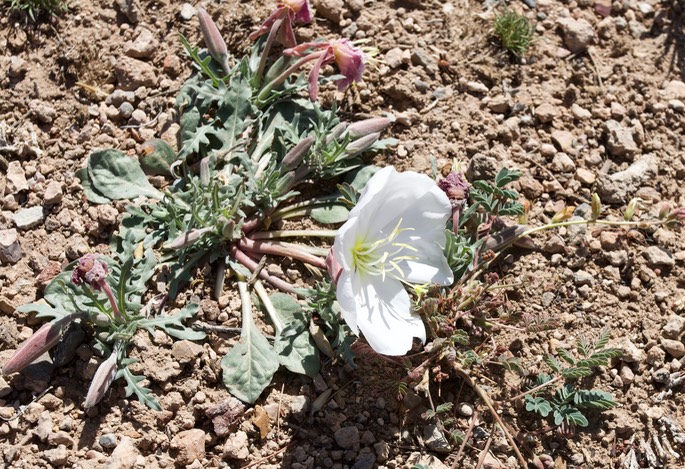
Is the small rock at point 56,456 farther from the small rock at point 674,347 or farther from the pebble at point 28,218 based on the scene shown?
the small rock at point 674,347

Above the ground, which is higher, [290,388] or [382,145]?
[382,145]

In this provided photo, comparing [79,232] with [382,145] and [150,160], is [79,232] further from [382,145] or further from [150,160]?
[382,145]

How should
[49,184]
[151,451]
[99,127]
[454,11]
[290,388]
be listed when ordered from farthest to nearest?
[454,11]
[99,127]
[49,184]
[290,388]
[151,451]

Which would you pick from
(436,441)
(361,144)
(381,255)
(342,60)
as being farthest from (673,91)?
(436,441)

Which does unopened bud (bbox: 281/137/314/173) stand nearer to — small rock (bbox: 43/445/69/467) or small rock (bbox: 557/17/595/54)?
small rock (bbox: 43/445/69/467)

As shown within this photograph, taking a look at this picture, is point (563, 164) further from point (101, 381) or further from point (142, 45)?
point (101, 381)

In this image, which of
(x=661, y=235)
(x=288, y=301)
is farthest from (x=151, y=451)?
(x=661, y=235)
